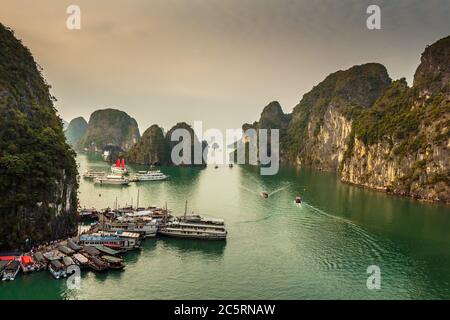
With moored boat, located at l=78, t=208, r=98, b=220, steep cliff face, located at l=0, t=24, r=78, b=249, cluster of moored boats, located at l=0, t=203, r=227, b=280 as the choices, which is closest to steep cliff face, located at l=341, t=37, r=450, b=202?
cluster of moored boats, located at l=0, t=203, r=227, b=280

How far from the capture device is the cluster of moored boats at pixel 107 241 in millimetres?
34594

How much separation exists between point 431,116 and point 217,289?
72933mm

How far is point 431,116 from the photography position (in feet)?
284

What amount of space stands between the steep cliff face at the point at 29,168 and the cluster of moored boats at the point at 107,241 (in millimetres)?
2336

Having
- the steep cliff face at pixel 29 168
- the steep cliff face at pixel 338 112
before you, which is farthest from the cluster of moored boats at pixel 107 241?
the steep cliff face at pixel 338 112

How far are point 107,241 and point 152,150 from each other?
121m

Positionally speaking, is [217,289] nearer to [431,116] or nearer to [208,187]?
[208,187]

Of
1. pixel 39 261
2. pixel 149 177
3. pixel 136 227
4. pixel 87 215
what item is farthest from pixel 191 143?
pixel 39 261

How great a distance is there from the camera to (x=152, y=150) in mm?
161375

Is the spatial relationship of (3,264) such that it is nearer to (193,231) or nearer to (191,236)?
(191,236)

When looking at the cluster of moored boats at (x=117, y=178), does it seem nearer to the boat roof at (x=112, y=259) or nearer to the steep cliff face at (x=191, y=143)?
the steep cliff face at (x=191, y=143)

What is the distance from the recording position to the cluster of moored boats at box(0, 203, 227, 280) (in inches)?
1362

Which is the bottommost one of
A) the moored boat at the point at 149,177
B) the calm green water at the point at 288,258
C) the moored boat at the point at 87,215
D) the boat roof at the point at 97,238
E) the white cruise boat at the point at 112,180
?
the calm green water at the point at 288,258
